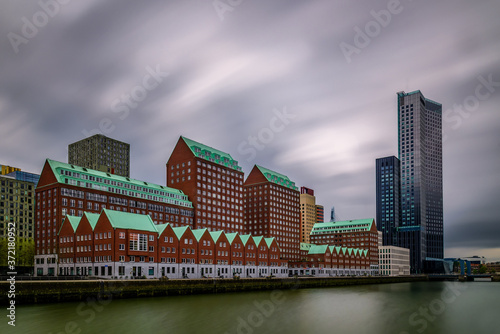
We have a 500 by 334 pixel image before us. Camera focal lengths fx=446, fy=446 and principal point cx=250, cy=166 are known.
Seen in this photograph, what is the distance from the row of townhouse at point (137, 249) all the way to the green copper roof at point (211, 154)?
132 feet

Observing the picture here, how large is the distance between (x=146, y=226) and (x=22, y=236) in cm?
8678

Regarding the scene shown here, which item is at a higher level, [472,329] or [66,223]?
[66,223]

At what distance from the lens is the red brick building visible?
379 ft

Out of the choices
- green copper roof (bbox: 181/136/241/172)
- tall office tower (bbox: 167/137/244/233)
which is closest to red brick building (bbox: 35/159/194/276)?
tall office tower (bbox: 167/137/244/233)

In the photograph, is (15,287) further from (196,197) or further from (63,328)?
(196,197)

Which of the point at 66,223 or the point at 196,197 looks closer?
the point at 66,223

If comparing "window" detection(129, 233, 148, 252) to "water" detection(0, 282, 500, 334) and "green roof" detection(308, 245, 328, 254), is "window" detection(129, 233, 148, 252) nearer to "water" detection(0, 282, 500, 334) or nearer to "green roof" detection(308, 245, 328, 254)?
"water" detection(0, 282, 500, 334)

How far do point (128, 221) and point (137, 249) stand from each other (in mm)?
6619

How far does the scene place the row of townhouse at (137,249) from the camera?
3760 inches

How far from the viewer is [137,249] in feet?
322

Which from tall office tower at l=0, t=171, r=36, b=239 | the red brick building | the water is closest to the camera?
the water

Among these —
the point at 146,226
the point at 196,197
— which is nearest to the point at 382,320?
the point at 146,226

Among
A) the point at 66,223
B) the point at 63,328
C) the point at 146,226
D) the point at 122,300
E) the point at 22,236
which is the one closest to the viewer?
the point at 63,328

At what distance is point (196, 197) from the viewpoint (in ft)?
507
